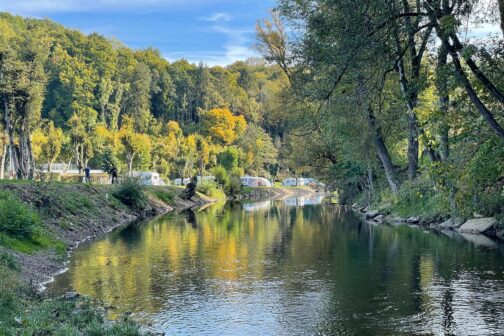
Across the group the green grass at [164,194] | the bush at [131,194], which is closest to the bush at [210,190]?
the green grass at [164,194]

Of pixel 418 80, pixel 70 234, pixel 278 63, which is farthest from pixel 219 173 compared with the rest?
pixel 418 80

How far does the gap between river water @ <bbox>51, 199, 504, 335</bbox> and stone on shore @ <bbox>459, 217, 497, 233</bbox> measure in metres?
2.57

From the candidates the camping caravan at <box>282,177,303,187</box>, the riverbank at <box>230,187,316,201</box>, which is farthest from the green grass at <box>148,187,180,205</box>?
the camping caravan at <box>282,177,303,187</box>

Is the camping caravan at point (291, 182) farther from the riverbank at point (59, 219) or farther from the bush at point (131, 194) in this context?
the bush at point (131, 194)

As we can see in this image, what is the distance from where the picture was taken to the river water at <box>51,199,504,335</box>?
578 inches

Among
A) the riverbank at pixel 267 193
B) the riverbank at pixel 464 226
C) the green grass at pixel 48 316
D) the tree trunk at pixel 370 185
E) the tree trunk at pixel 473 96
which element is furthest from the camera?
the riverbank at pixel 267 193

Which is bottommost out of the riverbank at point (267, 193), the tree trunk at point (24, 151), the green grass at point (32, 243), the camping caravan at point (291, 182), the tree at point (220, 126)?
the riverbank at point (267, 193)

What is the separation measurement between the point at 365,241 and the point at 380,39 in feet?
55.5

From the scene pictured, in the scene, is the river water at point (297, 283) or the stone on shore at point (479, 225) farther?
the stone on shore at point (479, 225)

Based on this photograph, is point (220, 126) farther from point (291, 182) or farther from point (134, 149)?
point (134, 149)

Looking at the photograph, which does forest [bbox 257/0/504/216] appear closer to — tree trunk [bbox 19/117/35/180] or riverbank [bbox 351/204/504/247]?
riverbank [bbox 351/204/504/247]

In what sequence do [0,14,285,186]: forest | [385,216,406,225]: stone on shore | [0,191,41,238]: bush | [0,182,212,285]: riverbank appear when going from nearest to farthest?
1. [0,182,212,285]: riverbank
2. [0,191,41,238]: bush
3. [385,216,406,225]: stone on shore
4. [0,14,285,186]: forest

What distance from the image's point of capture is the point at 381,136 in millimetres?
41906

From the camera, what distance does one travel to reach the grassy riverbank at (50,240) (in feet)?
40.8
